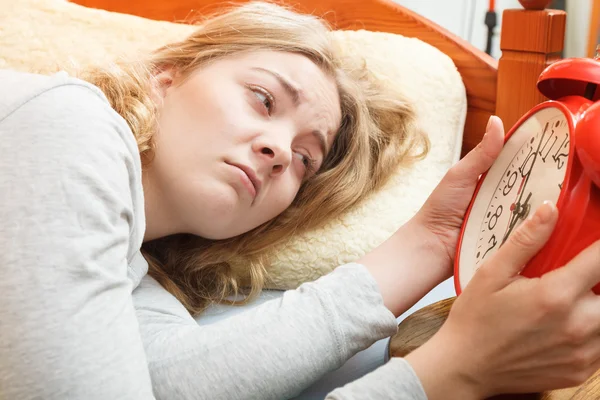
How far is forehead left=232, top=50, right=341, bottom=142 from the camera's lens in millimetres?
991

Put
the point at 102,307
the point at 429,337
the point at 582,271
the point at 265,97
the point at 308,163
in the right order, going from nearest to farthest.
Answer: the point at 582,271, the point at 102,307, the point at 429,337, the point at 265,97, the point at 308,163

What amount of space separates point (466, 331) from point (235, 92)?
0.53m

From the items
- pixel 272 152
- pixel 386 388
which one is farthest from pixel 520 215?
pixel 272 152

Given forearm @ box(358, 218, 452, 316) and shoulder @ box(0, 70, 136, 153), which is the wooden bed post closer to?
forearm @ box(358, 218, 452, 316)

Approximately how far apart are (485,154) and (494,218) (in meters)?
0.09

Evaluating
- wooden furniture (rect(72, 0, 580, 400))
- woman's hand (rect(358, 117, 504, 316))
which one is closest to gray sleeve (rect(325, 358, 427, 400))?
wooden furniture (rect(72, 0, 580, 400))

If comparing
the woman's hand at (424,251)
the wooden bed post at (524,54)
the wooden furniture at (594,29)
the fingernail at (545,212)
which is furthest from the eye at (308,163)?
the wooden furniture at (594,29)

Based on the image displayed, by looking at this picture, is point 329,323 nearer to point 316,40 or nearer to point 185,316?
point 185,316

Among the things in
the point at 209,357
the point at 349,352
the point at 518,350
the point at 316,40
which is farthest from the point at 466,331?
the point at 316,40

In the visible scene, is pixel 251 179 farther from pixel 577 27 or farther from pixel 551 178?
pixel 577 27

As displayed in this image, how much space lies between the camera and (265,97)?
0.95 meters

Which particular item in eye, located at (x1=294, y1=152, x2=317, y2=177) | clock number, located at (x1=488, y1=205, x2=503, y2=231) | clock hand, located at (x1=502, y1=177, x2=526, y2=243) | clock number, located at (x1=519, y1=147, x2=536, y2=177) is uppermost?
clock number, located at (x1=519, y1=147, x2=536, y2=177)

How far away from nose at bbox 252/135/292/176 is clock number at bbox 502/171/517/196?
35 cm

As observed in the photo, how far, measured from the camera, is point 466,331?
0.59 metres
